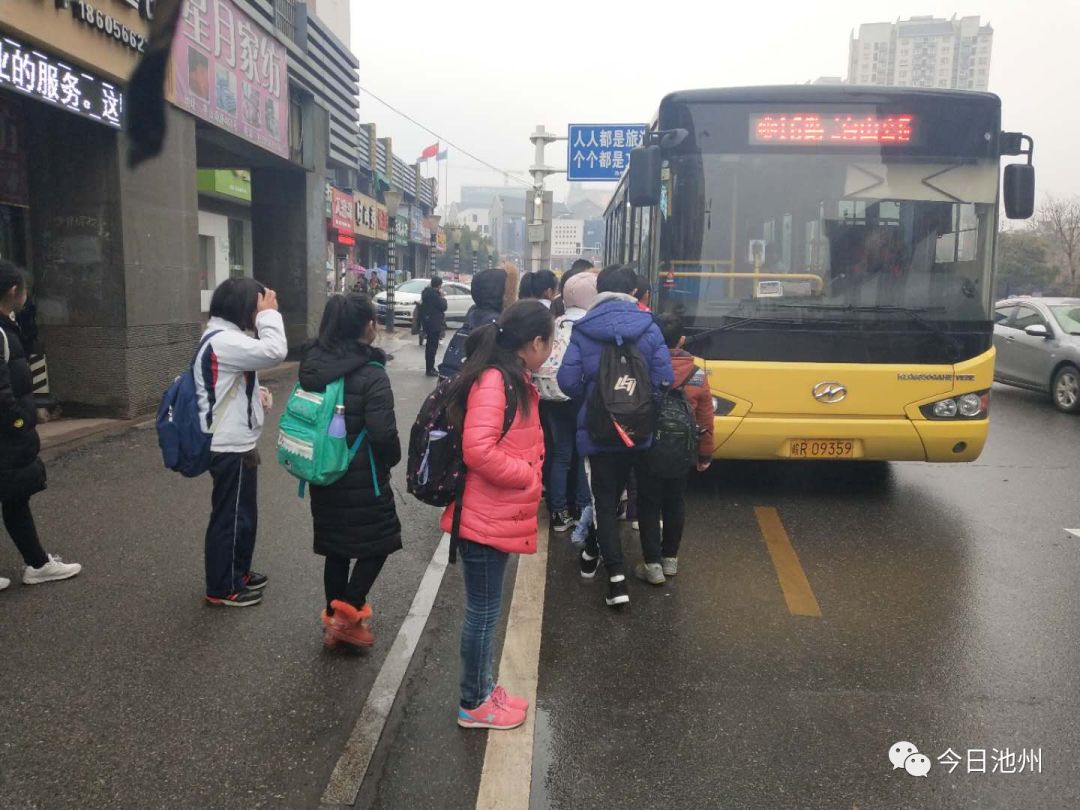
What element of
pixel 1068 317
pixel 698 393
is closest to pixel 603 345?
pixel 698 393

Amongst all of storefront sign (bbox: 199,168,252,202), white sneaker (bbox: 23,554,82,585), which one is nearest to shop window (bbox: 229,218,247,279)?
storefront sign (bbox: 199,168,252,202)

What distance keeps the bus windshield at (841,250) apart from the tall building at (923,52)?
84837 mm

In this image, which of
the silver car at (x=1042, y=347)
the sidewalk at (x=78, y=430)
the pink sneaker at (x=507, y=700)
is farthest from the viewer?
the silver car at (x=1042, y=347)

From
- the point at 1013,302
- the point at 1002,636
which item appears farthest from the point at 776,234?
the point at 1013,302

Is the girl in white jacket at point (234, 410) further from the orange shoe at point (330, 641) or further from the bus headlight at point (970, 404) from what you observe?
the bus headlight at point (970, 404)

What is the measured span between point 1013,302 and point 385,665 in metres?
12.8

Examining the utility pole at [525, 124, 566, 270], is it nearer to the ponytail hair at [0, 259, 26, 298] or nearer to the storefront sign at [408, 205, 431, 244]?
the ponytail hair at [0, 259, 26, 298]

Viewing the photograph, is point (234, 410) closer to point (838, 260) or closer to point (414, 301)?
point (838, 260)

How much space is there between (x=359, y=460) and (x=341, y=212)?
2699 centimetres

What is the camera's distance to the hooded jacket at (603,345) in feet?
14.5

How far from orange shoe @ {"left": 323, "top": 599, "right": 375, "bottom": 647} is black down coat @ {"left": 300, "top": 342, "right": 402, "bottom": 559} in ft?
0.87

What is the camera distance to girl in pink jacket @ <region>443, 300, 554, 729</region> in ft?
10.1

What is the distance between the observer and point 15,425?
13.9ft

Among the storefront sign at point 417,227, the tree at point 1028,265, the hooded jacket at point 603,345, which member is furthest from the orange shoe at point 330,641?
the tree at point 1028,265
